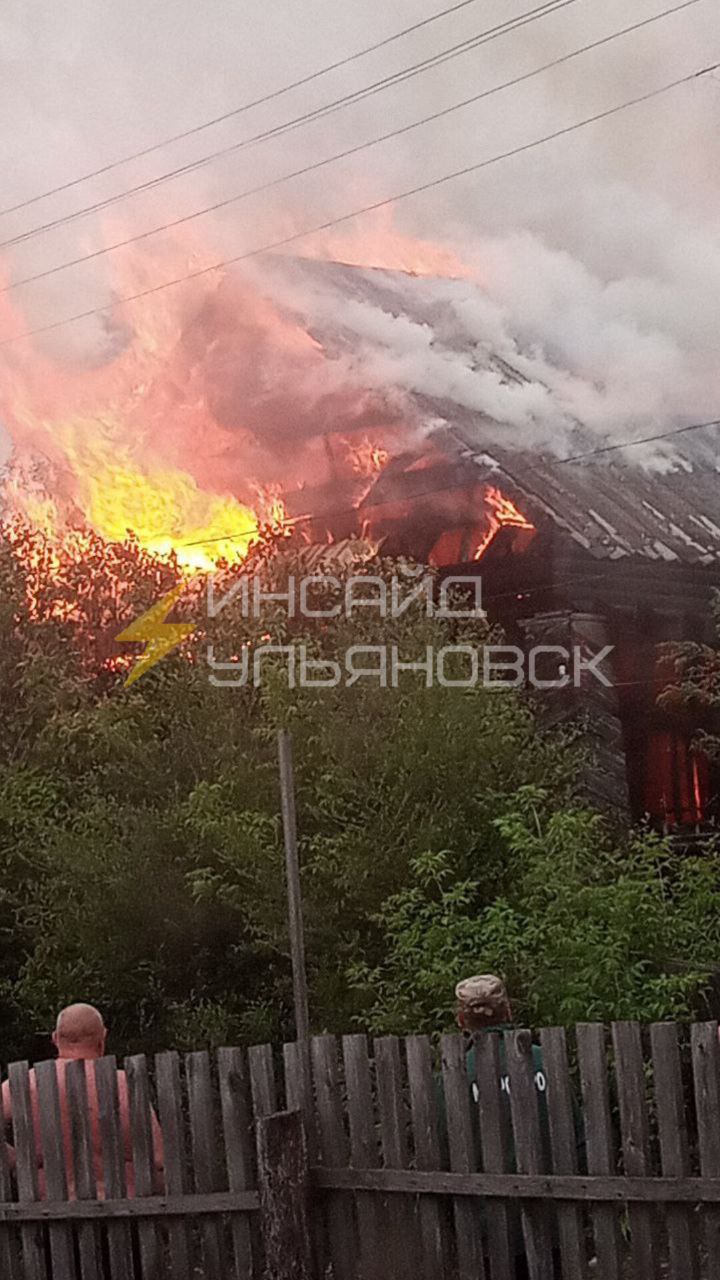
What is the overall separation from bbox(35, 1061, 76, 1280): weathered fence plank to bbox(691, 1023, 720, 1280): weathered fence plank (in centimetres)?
223

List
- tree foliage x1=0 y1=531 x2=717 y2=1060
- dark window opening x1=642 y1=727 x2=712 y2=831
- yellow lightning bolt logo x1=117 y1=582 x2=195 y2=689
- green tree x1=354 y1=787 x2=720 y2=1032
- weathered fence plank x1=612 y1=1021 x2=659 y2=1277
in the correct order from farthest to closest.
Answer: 1. yellow lightning bolt logo x1=117 y1=582 x2=195 y2=689
2. dark window opening x1=642 y1=727 x2=712 y2=831
3. tree foliage x1=0 y1=531 x2=717 y2=1060
4. green tree x1=354 y1=787 x2=720 y2=1032
5. weathered fence plank x1=612 y1=1021 x2=659 y2=1277

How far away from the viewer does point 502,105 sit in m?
14.1

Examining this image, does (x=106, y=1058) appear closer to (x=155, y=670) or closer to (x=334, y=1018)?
(x=334, y=1018)

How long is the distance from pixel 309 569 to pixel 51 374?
15.3 ft

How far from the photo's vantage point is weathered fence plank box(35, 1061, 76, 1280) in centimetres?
547

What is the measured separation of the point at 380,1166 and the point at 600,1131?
2.70 feet

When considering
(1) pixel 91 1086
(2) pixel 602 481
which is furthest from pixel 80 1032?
(2) pixel 602 481

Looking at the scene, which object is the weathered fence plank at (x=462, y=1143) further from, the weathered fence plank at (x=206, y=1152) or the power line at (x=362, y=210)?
the power line at (x=362, y=210)

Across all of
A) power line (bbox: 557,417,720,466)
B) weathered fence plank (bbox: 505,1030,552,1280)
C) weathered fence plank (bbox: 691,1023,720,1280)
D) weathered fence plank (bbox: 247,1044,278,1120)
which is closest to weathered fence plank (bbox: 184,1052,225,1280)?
weathered fence plank (bbox: 247,1044,278,1120)

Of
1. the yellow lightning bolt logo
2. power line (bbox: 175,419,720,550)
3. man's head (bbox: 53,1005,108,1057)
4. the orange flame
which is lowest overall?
man's head (bbox: 53,1005,108,1057)

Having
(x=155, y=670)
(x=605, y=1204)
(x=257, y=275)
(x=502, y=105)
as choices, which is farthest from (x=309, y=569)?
(x=605, y=1204)

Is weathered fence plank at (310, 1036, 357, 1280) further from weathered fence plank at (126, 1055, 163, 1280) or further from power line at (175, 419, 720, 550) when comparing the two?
power line at (175, 419, 720, 550)

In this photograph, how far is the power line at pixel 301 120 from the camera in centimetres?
1416

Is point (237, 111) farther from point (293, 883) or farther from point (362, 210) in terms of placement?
point (293, 883)
